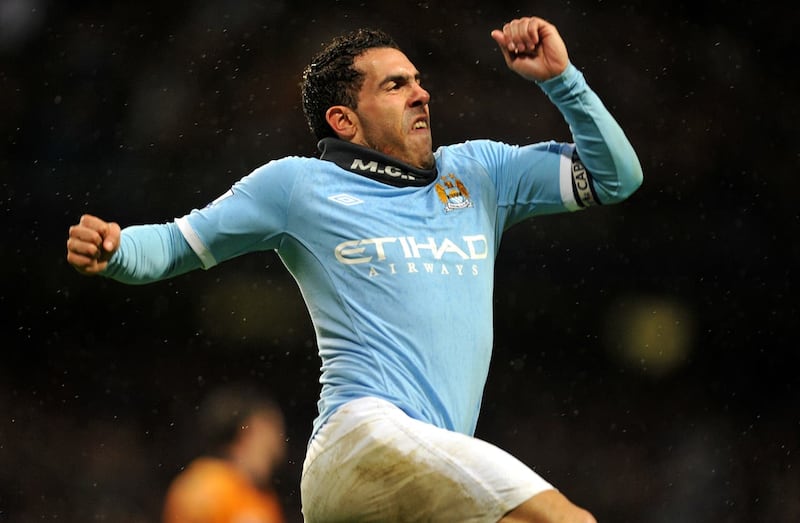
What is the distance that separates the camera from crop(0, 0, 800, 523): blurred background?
594 centimetres

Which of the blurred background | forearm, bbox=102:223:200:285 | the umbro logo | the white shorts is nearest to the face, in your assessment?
the umbro logo

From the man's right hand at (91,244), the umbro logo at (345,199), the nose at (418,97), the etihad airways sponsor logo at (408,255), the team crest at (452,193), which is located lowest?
the etihad airways sponsor logo at (408,255)

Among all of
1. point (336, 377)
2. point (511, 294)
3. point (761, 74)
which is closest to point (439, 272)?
point (336, 377)

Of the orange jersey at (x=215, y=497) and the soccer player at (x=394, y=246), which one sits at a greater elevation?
the soccer player at (x=394, y=246)

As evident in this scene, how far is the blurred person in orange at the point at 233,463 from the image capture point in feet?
18.7

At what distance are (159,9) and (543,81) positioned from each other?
369 cm

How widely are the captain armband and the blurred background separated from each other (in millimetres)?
2965

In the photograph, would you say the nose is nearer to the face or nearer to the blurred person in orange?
the face

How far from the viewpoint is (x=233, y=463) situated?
5.80m

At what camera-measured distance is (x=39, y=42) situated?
618cm

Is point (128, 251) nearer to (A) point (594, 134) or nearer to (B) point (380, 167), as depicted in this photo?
(B) point (380, 167)

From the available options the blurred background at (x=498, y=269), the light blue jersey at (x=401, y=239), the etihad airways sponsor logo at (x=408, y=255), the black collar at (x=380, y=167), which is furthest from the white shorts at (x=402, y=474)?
the blurred background at (x=498, y=269)

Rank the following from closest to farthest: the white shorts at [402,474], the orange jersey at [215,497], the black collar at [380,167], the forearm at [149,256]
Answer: the white shorts at [402,474], the forearm at [149,256], the black collar at [380,167], the orange jersey at [215,497]

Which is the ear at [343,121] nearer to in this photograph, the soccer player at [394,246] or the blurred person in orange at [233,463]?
the soccer player at [394,246]
